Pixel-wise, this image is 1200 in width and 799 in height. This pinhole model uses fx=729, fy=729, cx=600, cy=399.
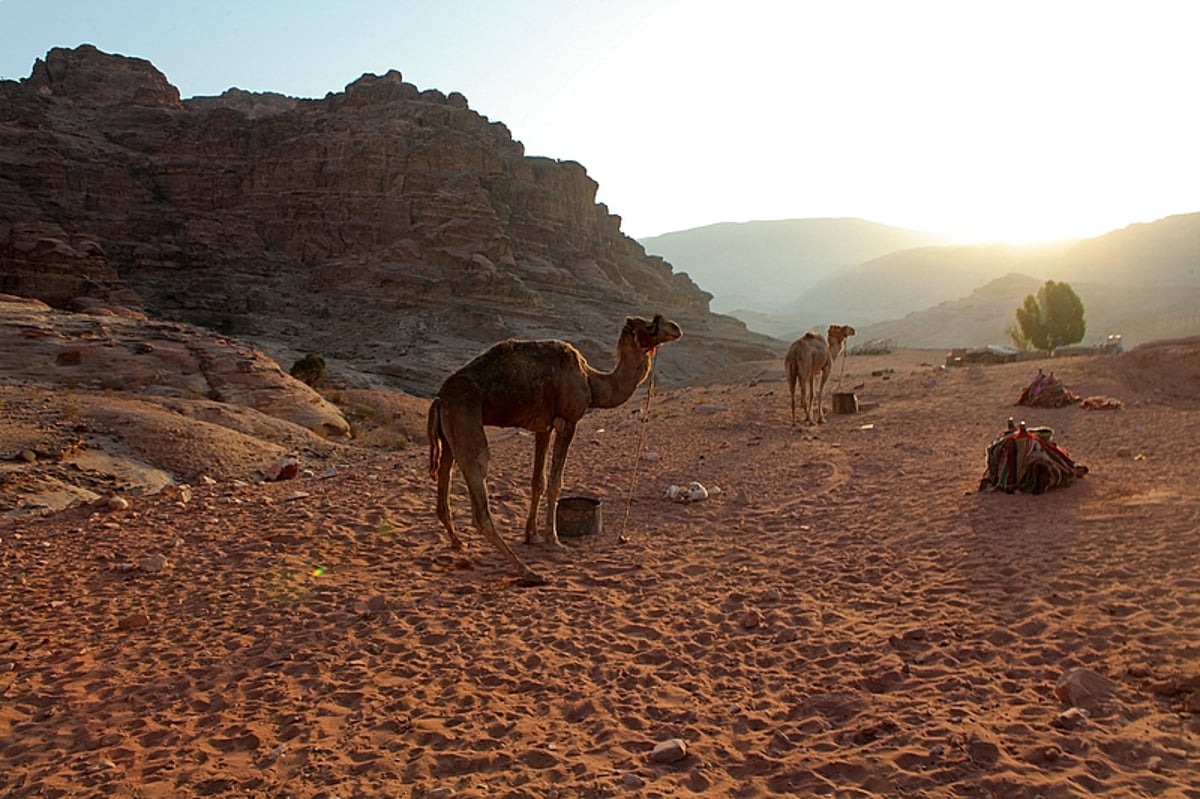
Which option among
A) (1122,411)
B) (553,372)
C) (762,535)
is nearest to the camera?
(553,372)

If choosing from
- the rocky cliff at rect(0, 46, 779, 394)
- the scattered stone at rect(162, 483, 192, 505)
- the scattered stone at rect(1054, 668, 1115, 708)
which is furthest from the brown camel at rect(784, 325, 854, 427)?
the rocky cliff at rect(0, 46, 779, 394)

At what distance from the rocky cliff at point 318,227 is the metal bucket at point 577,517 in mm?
36044

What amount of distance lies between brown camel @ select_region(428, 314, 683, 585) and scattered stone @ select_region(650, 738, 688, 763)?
2.79 metres

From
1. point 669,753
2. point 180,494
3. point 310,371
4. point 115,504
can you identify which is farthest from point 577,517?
point 310,371

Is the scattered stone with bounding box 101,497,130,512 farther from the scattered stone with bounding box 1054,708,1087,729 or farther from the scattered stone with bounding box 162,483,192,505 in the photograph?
the scattered stone with bounding box 1054,708,1087,729

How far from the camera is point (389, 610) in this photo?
5.84 m

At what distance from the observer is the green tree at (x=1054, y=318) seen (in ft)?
154

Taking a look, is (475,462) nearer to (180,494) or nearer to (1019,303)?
(180,494)

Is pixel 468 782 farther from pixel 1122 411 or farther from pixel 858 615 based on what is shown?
pixel 1122 411

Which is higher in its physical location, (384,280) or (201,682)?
(384,280)

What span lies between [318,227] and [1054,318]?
211 ft

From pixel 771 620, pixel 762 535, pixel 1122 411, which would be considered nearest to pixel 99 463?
pixel 762 535

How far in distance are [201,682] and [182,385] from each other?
769 inches

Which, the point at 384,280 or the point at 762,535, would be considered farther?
the point at 384,280
